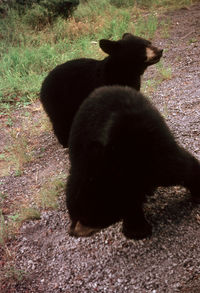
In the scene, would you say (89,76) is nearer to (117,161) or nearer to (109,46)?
(109,46)

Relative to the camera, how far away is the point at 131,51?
3748 mm

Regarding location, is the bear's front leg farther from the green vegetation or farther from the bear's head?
the green vegetation

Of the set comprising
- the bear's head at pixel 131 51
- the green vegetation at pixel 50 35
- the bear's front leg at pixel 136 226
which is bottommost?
the green vegetation at pixel 50 35

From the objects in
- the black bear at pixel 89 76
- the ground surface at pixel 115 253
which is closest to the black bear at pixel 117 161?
the ground surface at pixel 115 253

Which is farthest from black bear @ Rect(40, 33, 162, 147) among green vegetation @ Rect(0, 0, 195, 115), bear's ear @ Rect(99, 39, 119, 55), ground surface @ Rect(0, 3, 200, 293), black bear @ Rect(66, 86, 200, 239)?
green vegetation @ Rect(0, 0, 195, 115)

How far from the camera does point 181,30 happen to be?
7.02 m

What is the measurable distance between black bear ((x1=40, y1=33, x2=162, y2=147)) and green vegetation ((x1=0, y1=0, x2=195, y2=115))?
1716 millimetres

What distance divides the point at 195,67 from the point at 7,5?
680 centimetres

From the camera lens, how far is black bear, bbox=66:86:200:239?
177 centimetres

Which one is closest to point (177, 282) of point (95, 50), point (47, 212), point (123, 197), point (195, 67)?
point (123, 197)

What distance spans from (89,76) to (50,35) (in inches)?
203

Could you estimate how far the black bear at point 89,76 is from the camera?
365 cm

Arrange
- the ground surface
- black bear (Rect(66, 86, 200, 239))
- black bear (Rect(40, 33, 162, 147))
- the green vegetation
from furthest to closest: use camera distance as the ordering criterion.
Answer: the green vegetation
black bear (Rect(40, 33, 162, 147))
the ground surface
black bear (Rect(66, 86, 200, 239))

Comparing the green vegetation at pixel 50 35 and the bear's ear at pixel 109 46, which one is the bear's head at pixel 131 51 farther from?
the green vegetation at pixel 50 35
